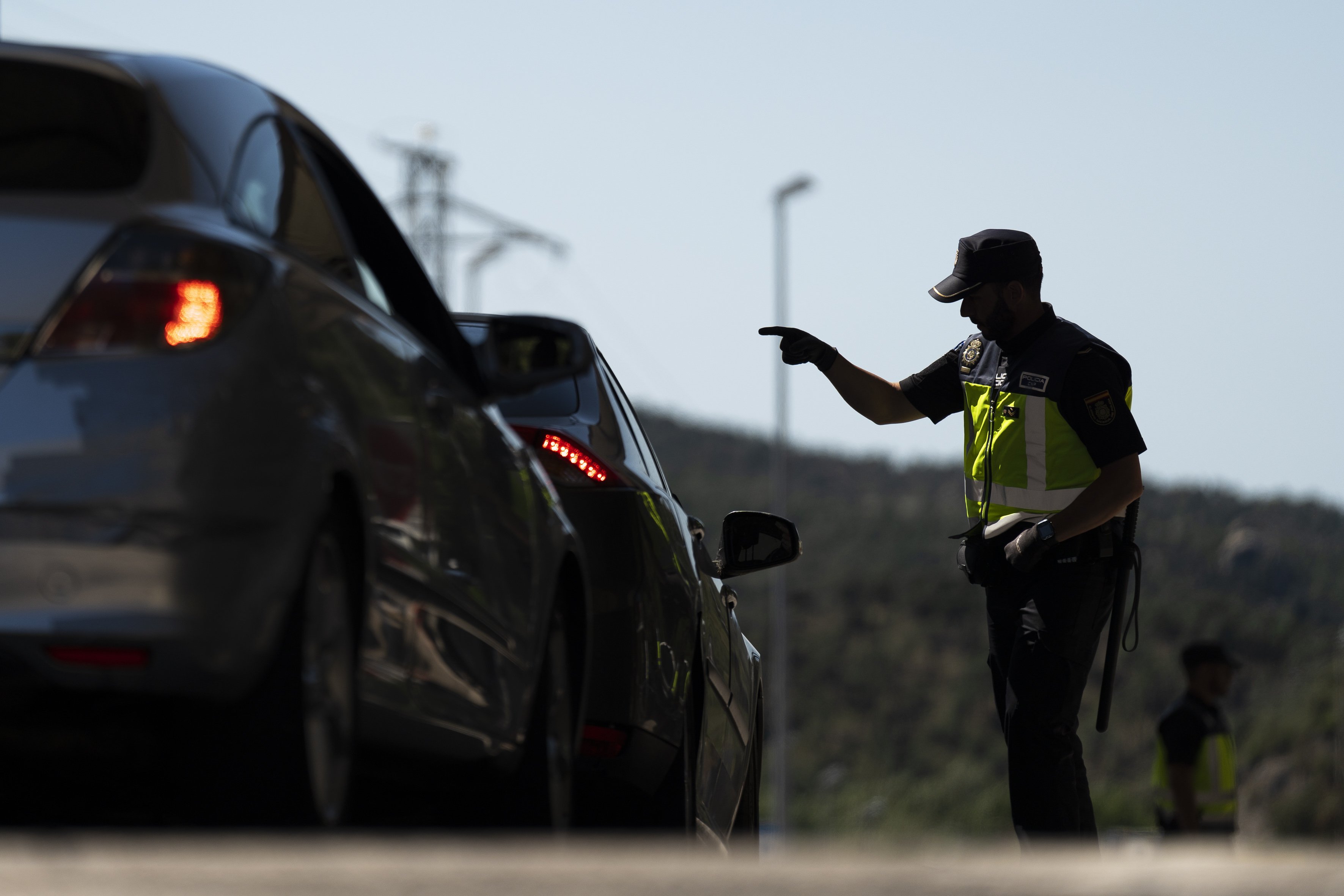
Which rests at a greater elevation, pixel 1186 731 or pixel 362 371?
pixel 362 371

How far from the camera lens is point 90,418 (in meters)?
3.04

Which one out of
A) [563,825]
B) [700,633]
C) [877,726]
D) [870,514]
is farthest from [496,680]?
[870,514]

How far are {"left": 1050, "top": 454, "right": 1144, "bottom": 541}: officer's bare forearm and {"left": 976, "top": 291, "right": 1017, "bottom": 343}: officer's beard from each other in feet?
1.91

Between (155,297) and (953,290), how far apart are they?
417 cm

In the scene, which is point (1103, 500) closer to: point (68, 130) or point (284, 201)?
point (284, 201)

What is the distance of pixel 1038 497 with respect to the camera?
22.3 ft

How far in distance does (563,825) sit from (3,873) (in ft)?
9.59

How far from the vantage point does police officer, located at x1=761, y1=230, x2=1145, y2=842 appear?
255 inches

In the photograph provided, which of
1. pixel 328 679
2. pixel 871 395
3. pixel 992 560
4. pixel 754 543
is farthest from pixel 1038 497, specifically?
pixel 328 679

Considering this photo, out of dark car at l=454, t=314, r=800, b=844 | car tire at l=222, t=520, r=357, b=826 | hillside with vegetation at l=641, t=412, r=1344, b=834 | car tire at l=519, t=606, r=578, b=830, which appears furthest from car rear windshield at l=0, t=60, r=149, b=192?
hillside with vegetation at l=641, t=412, r=1344, b=834

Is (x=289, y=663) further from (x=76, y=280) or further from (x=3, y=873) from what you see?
(x=3, y=873)

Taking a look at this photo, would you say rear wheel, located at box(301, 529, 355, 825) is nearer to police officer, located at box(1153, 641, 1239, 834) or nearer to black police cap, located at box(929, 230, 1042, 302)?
black police cap, located at box(929, 230, 1042, 302)

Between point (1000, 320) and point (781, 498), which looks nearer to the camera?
point (1000, 320)

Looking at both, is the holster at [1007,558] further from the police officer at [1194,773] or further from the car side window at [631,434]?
the police officer at [1194,773]
